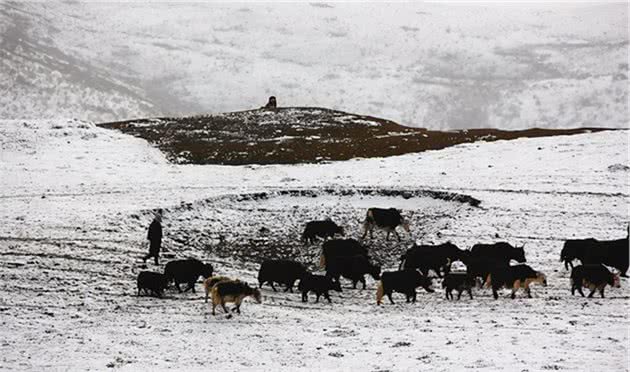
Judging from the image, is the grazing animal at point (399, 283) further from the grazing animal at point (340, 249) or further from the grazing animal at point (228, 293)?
the grazing animal at point (340, 249)

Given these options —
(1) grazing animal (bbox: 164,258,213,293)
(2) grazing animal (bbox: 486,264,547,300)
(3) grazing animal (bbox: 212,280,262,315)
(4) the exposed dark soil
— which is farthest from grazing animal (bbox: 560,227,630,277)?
(4) the exposed dark soil

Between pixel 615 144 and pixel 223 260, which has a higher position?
pixel 615 144

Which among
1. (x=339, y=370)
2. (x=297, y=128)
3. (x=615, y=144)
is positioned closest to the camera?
(x=339, y=370)

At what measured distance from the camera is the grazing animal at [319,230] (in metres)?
22.5

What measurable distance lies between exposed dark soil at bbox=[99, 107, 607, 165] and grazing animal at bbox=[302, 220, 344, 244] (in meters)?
16.1

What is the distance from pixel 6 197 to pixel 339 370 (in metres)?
20.1

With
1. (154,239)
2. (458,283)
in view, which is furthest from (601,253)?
(154,239)

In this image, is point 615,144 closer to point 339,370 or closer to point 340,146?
point 340,146

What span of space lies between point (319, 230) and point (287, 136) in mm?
25225

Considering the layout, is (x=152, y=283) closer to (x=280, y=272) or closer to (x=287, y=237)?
(x=280, y=272)

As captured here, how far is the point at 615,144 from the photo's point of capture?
126ft

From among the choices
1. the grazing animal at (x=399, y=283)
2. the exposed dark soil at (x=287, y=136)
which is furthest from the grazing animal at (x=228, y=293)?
the exposed dark soil at (x=287, y=136)

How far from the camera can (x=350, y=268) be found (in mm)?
17234

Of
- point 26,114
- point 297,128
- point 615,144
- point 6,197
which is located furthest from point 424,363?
point 26,114
